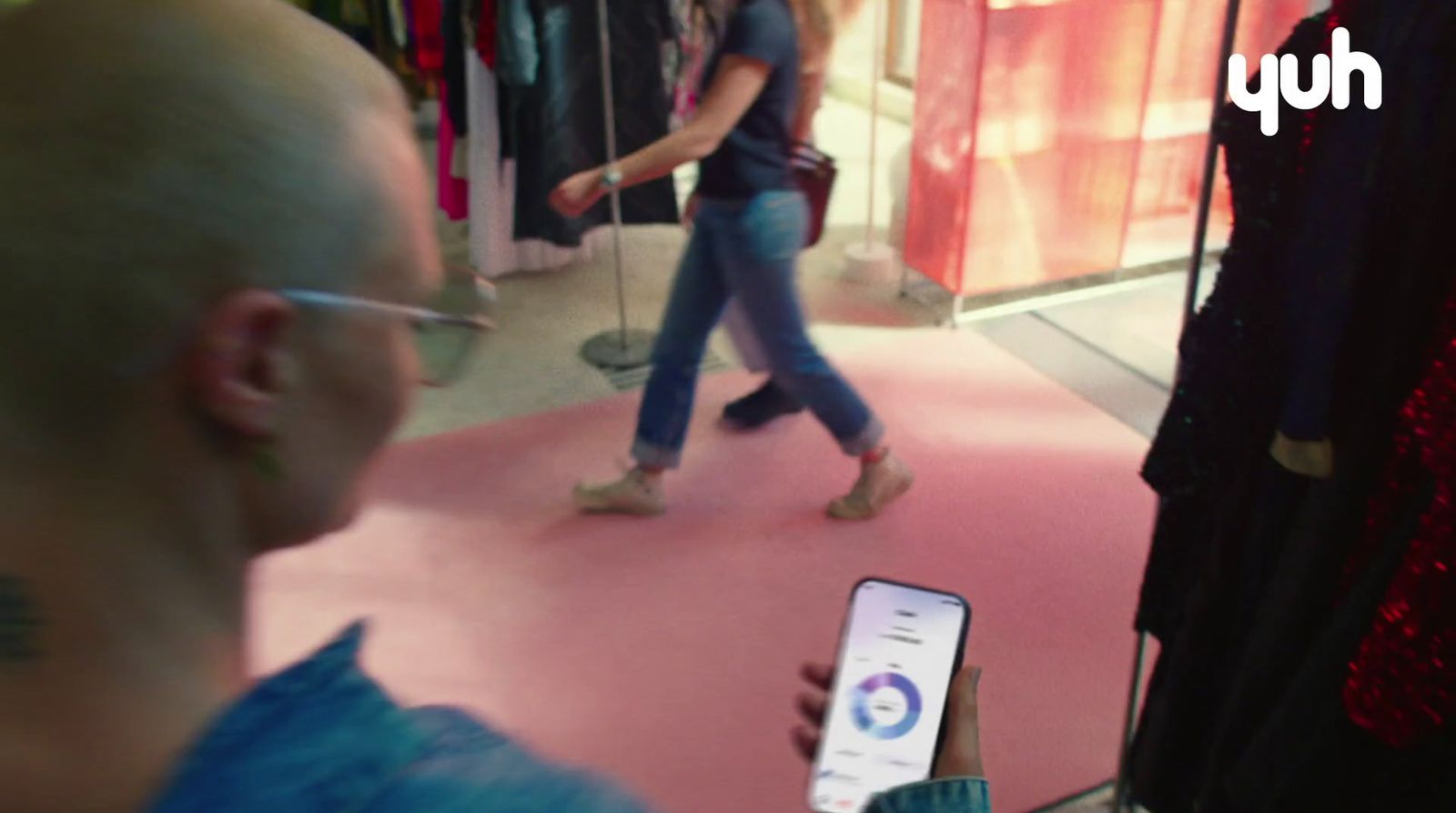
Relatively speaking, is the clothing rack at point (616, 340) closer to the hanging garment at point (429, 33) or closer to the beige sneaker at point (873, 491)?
the hanging garment at point (429, 33)

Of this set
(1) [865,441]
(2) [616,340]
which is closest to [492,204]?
(2) [616,340]

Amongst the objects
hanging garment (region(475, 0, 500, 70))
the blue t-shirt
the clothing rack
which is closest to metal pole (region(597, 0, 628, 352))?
the clothing rack

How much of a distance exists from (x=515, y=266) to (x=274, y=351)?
353 cm

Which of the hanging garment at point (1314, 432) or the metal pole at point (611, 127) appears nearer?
the hanging garment at point (1314, 432)

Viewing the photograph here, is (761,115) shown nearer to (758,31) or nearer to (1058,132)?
(758,31)

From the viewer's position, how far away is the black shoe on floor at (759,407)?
9.50 ft

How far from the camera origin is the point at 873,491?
2.46m

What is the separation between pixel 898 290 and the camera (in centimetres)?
378

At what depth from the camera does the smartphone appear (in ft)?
3.87

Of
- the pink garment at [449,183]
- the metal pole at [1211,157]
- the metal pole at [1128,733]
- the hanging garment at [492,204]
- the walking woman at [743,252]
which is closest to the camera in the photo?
the metal pole at [1211,157]

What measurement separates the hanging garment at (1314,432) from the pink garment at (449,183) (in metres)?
2.88

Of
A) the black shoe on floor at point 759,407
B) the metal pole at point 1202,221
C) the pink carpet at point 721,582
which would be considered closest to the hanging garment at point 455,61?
the pink carpet at point 721,582

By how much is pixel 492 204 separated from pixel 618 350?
29.1 inches

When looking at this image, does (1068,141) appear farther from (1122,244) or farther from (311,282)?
(311,282)
